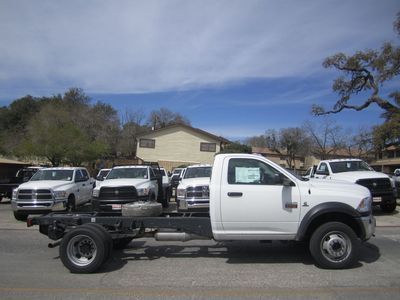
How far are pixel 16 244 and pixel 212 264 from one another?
519 centimetres

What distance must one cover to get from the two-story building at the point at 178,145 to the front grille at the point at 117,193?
133 feet

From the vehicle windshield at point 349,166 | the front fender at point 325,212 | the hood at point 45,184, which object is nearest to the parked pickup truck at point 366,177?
the vehicle windshield at point 349,166

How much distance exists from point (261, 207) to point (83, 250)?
326 centimetres

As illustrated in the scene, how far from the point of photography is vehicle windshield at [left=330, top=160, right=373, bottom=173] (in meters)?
16.3

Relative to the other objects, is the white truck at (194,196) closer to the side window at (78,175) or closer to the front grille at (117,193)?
the front grille at (117,193)

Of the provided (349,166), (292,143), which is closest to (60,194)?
(349,166)

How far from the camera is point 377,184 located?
14781mm

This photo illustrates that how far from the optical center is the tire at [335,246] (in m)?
7.15

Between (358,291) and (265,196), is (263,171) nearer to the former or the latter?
(265,196)

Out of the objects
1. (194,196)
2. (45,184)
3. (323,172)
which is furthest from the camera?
(323,172)

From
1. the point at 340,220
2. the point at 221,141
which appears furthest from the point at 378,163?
the point at 340,220

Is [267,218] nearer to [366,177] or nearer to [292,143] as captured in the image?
[366,177]

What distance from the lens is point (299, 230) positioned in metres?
7.32

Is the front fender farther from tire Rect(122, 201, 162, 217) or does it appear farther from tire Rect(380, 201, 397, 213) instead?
tire Rect(380, 201, 397, 213)
